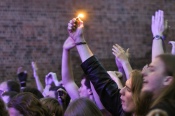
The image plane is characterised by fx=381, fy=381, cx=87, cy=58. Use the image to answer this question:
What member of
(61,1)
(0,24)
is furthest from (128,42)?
(0,24)

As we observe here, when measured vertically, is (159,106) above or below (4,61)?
above

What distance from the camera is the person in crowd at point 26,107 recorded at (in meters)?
3.49

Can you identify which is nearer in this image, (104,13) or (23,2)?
(23,2)

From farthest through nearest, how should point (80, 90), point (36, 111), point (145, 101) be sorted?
point (80, 90) → point (36, 111) → point (145, 101)

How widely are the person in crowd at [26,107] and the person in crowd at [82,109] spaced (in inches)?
24.6

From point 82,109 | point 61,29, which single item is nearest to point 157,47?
point 82,109

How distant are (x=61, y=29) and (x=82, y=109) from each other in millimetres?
8063

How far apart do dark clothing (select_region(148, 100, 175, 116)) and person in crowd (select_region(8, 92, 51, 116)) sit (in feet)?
5.85

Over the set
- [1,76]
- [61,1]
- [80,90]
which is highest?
[61,1]

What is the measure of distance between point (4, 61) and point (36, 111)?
23.0 feet

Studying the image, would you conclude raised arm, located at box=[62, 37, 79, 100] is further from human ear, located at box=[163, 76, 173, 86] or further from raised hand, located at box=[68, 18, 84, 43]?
human ear, located at box=[163, 76, 173, 86]

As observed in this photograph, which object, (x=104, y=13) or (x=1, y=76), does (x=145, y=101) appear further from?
(x=104, y=13)

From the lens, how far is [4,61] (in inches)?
404

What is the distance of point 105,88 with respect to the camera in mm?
3180
